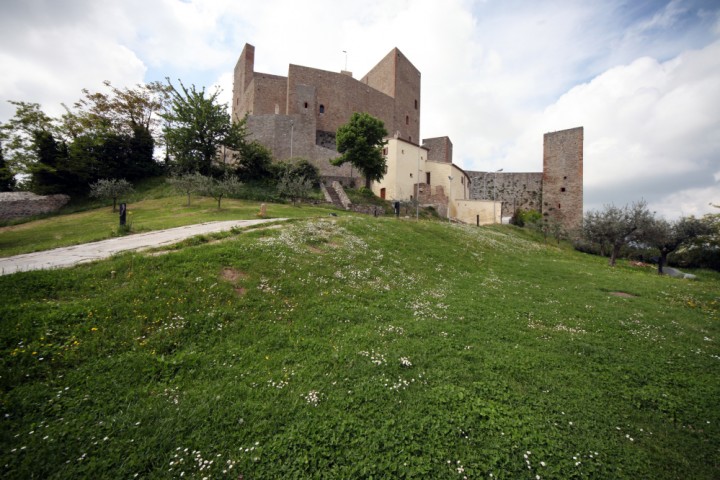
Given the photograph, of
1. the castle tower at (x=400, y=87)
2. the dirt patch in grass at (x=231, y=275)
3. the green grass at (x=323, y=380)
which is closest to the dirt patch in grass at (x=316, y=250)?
the green grass at (x=323, y=380)

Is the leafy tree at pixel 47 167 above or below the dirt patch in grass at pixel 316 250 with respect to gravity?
above

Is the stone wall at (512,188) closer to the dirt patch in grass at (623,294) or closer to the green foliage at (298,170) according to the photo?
the green foliage at (298,170)

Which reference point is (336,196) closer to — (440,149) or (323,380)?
(323,380)

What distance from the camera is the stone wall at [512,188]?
2004 inches

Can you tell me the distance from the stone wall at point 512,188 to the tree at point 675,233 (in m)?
18.6

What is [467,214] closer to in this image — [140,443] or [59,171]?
[140,443]

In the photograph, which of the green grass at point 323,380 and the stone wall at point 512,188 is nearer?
the green grass at point 323,380

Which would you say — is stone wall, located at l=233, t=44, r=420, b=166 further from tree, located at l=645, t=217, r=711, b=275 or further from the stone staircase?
tree, located at l=645, t=217, r=711, b=275

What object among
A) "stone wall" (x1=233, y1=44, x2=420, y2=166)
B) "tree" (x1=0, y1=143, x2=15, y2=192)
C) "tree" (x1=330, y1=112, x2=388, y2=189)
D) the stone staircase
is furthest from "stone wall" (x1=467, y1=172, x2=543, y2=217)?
"tree" (x1=0, y1=143, x2=15, y2=192)

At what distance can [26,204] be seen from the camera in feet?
91.9

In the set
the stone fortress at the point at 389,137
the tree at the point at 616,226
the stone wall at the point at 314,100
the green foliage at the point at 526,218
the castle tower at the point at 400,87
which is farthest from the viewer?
the castle tower at the point at 400,87

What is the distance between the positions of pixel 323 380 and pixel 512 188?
185ft

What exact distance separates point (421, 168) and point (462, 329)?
40.0m

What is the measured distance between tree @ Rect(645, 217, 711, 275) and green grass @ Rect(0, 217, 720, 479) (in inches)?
1079
